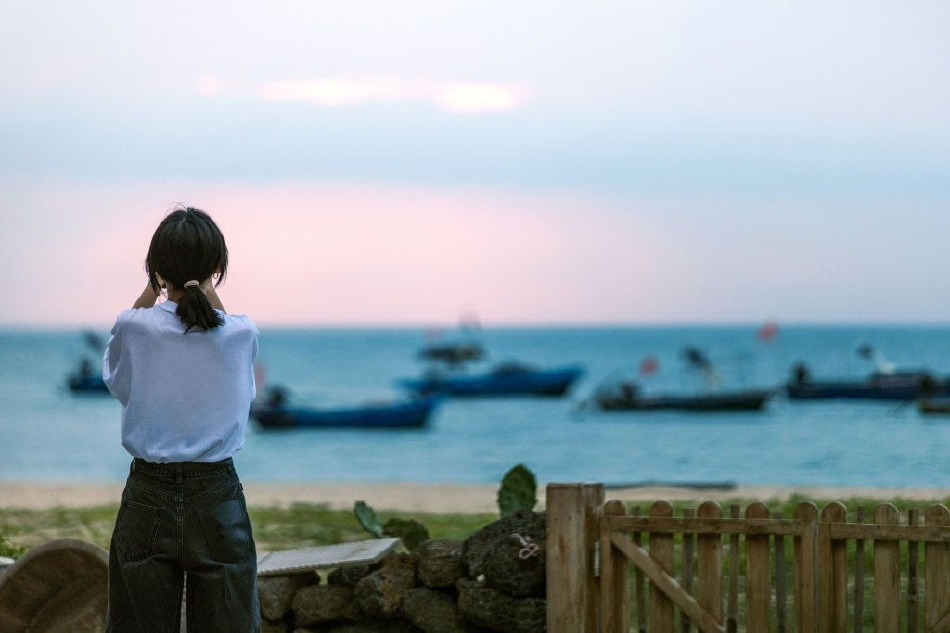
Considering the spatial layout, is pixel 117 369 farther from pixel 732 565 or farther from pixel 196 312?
pixel 732 565

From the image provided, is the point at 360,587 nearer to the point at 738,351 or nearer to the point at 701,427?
the point at 701,427

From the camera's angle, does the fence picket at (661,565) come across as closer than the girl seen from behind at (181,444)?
No

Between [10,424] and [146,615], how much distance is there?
66.4 meters

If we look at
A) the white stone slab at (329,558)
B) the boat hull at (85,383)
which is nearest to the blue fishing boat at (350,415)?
the boat hull at (85,383)

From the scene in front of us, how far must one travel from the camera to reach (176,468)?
140 inches

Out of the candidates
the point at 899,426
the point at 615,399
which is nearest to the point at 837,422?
the point at 899,426

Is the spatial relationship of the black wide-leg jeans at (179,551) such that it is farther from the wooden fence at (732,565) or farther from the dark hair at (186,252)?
the wooden fence at (732,565)

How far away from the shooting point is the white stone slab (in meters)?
6.62

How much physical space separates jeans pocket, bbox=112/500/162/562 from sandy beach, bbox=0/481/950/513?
12.3 meters

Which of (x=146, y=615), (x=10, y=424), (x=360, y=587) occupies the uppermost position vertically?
(x=146, y=615)

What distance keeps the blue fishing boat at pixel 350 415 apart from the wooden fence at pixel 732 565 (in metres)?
47.7

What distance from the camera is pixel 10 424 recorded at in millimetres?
66188

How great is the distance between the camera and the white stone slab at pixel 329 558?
6.62 meters

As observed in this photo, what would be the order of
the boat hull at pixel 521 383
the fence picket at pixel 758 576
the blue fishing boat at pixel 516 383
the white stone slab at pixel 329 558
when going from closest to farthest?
the fence picket at pixel 758 576, the white stone slab at pixel 329 558, the boat hull at pixel 521 383, the blue fishing boat at pixel 516 383
